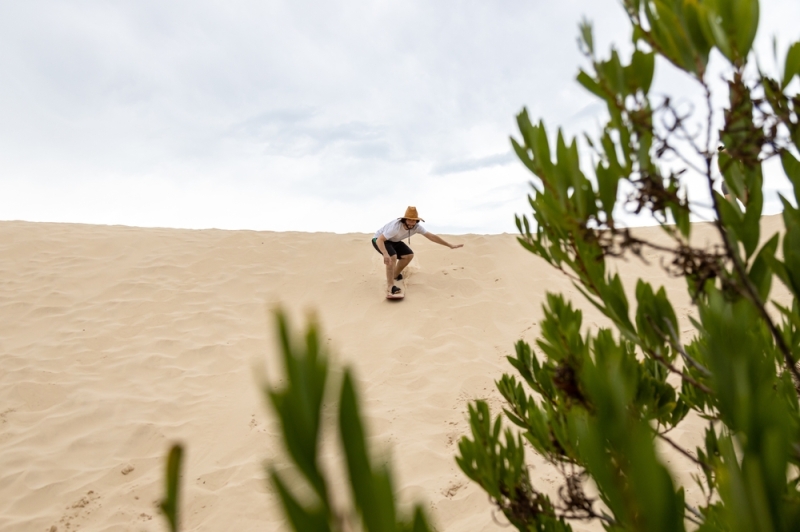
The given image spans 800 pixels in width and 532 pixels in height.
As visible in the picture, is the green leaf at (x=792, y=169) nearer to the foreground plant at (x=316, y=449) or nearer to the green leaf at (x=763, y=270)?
the green leaf at (x=763, y=270)

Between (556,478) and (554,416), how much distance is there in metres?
1.95

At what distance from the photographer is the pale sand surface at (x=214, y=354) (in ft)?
10.3

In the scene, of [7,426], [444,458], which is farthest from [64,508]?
[444,458]

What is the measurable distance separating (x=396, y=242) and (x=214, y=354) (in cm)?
240

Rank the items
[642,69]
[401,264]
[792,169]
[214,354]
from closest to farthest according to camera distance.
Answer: [792,169], [642,69], [214,354], [401,264]

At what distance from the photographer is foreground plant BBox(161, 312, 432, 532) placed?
29 cm

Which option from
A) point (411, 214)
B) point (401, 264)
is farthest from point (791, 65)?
point (401, 264)

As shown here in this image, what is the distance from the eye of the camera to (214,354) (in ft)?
17.4

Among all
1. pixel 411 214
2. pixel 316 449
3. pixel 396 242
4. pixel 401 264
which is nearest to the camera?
pixel 316 449

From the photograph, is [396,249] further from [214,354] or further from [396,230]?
[214,354]

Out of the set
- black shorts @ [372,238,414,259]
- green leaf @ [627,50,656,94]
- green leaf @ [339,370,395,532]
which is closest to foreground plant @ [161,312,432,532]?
green leaf @ [339,370,395,532]

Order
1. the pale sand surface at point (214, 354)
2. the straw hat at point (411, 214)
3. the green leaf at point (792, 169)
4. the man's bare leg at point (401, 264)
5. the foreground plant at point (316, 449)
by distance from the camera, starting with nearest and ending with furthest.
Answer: the foreground plant at point (316, 449), the green leaf at point (792, 169), the pale sand surface at point (214, 354), the straw hat at point (411, 214), the man's bare leg at point (401, 264)

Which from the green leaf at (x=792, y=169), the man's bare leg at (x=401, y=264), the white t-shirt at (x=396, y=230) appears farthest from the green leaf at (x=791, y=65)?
the man's bare leg at (x=401, y=264)

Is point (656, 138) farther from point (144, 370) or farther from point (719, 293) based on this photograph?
point (144, 370)
